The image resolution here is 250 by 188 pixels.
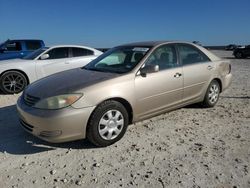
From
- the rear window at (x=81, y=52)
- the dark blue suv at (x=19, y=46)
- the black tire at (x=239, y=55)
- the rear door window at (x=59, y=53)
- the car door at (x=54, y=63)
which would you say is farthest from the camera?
the black tire at (x=239, y=55)

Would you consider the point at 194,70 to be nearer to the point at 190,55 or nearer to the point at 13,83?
the point at 190,55

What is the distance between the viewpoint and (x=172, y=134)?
4645 millimetres

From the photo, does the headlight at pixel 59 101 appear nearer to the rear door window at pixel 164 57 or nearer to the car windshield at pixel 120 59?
the car windshield at pixel 120 59

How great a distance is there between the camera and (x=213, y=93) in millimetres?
6051

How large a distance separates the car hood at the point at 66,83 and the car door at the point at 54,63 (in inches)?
150

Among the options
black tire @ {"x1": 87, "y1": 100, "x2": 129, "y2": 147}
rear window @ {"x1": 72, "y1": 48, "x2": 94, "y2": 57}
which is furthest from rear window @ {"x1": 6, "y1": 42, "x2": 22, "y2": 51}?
black tire @ {"x1": 87, "y1": 100, "x2": 129, "y2": 147}

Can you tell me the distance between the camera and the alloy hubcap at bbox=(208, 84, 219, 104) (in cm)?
597

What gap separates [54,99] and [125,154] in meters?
1.23

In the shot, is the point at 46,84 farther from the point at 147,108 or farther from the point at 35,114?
the point at 147,108

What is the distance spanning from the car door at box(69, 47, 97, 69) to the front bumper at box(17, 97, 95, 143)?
16.8 feet

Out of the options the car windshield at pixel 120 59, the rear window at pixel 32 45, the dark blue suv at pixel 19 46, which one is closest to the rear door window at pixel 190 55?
the car windshield at pixel 120 59

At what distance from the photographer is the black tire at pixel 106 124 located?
3.98 m

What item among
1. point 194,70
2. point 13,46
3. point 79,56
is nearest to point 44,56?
point 79,56

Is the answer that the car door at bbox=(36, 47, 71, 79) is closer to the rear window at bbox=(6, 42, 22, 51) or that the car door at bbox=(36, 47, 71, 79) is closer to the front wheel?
the front wheel
